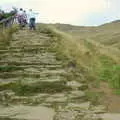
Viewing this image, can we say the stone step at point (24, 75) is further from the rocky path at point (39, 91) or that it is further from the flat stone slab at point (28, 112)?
the flat stone slab at point (28, 112)

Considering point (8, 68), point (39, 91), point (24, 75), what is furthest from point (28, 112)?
point (8, 68)

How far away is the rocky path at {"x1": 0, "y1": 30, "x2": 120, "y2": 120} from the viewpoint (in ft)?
32.3

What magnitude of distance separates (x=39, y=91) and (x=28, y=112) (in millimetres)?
2065

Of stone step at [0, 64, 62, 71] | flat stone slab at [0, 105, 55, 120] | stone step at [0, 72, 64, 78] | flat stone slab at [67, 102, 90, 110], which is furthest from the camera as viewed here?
stone step at [0, 64, 62, 71]

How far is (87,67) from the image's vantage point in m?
15.1

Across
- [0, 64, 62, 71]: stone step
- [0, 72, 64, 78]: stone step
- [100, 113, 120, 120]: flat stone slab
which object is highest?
[0, 64, 62, 71]: stone step

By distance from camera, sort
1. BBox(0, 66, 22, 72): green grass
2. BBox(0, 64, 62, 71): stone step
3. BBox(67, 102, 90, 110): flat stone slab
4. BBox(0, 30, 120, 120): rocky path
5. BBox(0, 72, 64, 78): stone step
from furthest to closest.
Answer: BBox(0, 64, 62, 71): stone step → BBox(0, 66, 22, 72): green grass → BBox(0, 72, 64, 78): stone step → BBox(67, 102, 90, 110): flat stone slab → BBox(0, 30, 120, 120): rocky path

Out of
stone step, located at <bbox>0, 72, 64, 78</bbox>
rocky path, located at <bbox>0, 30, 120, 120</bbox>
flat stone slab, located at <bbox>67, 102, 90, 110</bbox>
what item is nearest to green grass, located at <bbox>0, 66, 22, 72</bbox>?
rocky path, located at <bbox>0, 30, 120, 120</bbox>

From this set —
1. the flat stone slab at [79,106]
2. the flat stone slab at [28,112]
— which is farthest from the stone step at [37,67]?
the flat stone slab at [28,112]

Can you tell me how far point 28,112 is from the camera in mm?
9922

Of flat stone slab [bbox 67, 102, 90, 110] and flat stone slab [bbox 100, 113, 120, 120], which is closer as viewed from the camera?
flat stone slab [bbox 100, 113, 120, 120]

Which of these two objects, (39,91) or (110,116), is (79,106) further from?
(39,91)

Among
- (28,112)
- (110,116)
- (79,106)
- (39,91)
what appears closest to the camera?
(110,116)

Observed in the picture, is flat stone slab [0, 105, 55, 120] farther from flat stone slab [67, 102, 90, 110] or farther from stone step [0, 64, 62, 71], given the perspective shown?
stone step [0, 64, 62, 71]
